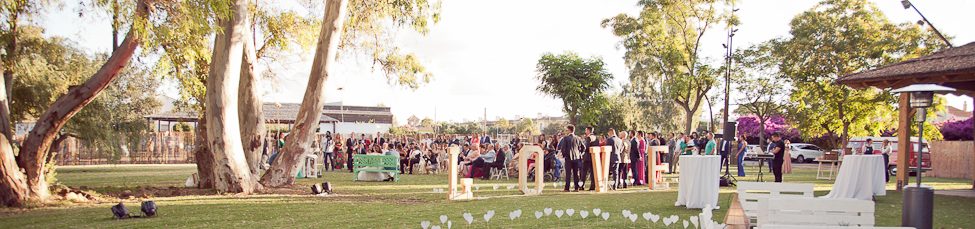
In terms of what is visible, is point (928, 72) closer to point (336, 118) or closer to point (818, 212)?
point (818, 212)

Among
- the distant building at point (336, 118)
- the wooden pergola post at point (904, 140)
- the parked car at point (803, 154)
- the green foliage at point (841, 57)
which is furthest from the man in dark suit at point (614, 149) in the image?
the distant building at point (336, 118)

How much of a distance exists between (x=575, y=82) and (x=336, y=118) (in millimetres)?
35775

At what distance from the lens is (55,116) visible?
41.5 feet

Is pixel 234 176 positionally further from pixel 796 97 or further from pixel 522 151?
pixel 796 97

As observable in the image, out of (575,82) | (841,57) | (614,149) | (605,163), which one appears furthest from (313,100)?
(575,82)

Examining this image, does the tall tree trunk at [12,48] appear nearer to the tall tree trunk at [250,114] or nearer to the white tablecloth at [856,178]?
the tall tree trunk at [250,114]

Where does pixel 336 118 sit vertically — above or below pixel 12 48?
below

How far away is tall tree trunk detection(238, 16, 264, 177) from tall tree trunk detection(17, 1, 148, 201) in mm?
3568

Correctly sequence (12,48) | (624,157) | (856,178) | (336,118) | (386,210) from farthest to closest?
1. (336,118)
2. (624,157)
3. (12,48)
4. (856,178)
5. (386,210)

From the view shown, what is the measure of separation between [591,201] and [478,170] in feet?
33.0

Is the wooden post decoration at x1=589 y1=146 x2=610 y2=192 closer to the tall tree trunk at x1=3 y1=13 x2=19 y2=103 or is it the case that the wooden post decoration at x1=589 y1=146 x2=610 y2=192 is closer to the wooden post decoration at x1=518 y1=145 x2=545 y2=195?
the wooden post decoration at x1=518 y1=145 x2=545 y2=195

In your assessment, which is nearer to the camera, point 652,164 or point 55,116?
point 55,116

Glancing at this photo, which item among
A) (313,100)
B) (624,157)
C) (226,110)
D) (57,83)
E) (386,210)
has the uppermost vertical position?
(57,83)

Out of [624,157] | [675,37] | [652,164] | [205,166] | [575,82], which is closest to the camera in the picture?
[205,166]
